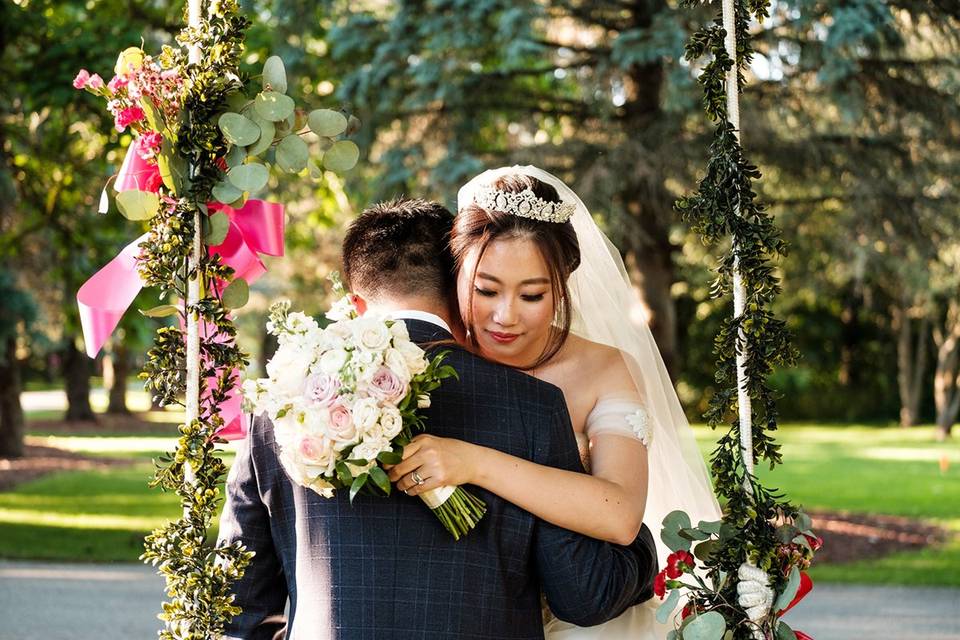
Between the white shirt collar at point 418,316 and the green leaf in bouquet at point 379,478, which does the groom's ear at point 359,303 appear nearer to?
the white shirt collar at point 418,316

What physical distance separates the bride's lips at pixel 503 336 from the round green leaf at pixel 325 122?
716 millimetres

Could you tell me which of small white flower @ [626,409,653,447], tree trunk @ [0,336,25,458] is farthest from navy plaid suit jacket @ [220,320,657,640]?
tree trunk @ [0,336,25,458]

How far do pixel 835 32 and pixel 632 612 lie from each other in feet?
18.2

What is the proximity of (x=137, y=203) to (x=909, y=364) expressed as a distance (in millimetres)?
28490

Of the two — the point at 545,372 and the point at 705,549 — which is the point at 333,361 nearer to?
the point at 705,549

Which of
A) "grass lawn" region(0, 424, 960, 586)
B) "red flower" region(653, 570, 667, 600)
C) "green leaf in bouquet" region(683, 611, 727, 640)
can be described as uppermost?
"red flower" region(653, 570, 667, 600)

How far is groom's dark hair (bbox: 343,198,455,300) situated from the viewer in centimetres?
274

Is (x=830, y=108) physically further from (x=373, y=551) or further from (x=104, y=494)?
(x=104, y=494)

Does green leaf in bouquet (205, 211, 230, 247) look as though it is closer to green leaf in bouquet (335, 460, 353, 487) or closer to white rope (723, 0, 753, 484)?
green leaf in bouquet (335, 460, 353, 487)

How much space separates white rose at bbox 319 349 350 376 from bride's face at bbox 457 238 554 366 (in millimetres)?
744

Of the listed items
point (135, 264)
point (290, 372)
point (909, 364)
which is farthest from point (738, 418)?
point (909, 364)

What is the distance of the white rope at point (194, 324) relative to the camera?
2.64 meters

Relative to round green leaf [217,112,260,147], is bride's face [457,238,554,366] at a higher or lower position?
lower

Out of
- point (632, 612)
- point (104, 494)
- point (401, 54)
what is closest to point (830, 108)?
point (401, 54)
